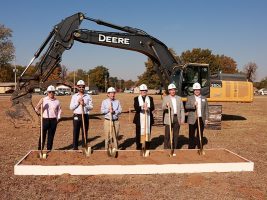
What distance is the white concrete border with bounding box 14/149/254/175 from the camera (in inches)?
314

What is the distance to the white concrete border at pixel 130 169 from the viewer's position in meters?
7.97

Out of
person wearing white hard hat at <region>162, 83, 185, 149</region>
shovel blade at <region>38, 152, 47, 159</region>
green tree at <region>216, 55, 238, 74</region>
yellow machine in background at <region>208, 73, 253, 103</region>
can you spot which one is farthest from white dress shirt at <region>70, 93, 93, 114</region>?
green tree at <region>216, 55, 238, 74</region>

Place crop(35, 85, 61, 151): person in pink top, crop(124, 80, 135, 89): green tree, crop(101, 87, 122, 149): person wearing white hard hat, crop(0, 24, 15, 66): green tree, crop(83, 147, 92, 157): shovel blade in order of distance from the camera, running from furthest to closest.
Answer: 1. crop(124, 80, 135, 89): green tree
2. crop(0, 24, 15, 66): green tree
3. crop(35, 85, 61, 151): person in pink top
4. crop(101, 87, 122, 149): person wearing white hard hat
5. crop(83, 147, 92, 157): shovel blade

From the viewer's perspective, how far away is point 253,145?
12.5m

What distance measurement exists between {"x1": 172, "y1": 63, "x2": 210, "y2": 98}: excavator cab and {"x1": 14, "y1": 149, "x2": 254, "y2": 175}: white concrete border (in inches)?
350

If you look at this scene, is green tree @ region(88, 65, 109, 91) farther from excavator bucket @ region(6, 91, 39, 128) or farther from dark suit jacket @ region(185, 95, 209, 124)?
dark suit jacket @ region(185, 95, 209, 124)

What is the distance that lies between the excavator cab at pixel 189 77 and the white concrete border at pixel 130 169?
29.1ft

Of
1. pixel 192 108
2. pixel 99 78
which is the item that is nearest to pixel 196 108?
pixel 192 108

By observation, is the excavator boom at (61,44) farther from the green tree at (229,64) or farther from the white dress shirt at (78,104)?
the green tree at (229,64)

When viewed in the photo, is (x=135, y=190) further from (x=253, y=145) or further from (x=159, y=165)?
(x=253, y=145)

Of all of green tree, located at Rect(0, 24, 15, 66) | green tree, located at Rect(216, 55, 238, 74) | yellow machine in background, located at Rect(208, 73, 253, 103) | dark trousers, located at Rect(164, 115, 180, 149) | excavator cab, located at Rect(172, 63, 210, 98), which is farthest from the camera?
green tree, located at Rect(216, 55, 238, 74)

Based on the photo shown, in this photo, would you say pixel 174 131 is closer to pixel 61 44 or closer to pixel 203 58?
pixel 61 44

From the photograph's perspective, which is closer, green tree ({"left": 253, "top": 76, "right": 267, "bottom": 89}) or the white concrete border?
the white concrete border

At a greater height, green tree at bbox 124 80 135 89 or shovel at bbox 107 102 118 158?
green tree at bbox 124 80 135 89
